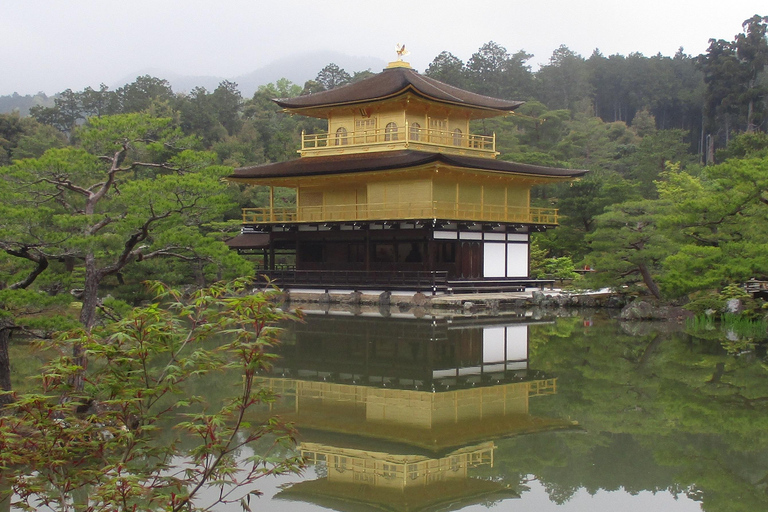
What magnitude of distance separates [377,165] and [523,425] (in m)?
19.2

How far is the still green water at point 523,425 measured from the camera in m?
7.51

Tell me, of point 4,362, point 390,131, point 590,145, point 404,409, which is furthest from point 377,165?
point 590,145

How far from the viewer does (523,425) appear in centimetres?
1011

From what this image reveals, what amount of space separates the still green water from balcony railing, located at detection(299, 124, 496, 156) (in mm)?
14180

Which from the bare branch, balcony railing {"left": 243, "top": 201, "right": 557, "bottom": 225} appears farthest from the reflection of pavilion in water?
balcony railing {"left": 243, "top": 201, "right": 557, "bottom": 225}

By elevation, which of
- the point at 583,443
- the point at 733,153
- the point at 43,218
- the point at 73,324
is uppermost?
the point at 733,153

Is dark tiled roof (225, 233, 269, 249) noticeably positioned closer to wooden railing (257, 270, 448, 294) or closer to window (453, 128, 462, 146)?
wooden railing (257, 270, 448, 294)

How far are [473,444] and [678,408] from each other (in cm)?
363

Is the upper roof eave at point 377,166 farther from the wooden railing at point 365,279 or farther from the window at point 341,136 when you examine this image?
the wooden railing at point 365,279

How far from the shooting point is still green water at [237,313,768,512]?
24.6 feet

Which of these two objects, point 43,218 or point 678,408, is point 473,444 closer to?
point 678,408

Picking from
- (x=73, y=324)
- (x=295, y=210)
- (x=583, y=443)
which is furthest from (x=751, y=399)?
(x=295, y=210)

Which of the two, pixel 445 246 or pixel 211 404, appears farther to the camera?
pixel 445 246

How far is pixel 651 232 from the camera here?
80.7 feet
